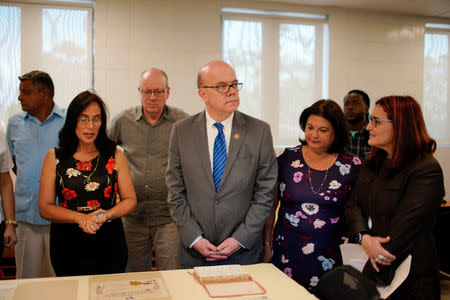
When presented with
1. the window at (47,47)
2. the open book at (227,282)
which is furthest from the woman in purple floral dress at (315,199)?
the window at (47,47)

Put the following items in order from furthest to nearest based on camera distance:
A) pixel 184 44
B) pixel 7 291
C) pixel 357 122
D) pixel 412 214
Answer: pixel 184 44 < pixel 357 122 < pixel 412 214 < pixel 7 291

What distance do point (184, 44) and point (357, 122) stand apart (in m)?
2.56

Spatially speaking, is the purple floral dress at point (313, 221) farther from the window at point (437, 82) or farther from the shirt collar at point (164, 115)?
the window at point (437, 82)

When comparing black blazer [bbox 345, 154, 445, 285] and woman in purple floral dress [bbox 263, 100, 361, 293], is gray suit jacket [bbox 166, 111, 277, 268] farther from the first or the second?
black blazer [bbox 345, 154, 445, 285]

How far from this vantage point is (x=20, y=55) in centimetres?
520

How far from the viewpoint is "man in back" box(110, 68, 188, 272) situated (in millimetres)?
3059

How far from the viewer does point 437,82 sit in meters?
6.77

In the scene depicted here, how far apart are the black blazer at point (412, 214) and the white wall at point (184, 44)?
3743 millimetres

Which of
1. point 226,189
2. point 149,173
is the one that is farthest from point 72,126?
point 226,189

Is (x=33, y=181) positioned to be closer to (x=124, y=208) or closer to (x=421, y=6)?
(x=124, y=208)

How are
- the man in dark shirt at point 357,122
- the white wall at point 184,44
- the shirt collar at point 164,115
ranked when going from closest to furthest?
the shirt collar at point 164,115 → the man in dark shirt at point 357,122 → the white wall at point 184,44

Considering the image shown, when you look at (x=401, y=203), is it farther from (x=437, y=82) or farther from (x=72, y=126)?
(x=437, y=82)

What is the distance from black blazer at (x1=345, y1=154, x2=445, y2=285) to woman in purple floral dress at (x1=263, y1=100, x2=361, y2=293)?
0.91ft

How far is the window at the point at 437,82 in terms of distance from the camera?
6.71 meters
